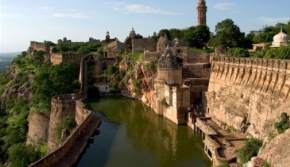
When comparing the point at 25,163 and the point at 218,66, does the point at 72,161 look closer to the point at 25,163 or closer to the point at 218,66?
the point at 25,163

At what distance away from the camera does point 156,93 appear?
45688mm

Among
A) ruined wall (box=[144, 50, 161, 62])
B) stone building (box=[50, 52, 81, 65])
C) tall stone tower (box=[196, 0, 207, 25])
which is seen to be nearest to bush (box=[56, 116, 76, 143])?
ruined wall (box=[144, 50, 161, 62])

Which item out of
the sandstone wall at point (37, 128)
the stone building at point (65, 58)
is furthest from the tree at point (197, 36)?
the sandstone wall at point (37, 128)

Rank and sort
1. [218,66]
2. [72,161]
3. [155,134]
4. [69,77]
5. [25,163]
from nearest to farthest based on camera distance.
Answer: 1. [72,161]
2. [25,163]
3. [155,134]
4. [218,66]
5. [69,77]

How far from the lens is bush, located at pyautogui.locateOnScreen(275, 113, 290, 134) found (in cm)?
2380

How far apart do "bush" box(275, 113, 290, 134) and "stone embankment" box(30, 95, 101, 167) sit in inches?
522

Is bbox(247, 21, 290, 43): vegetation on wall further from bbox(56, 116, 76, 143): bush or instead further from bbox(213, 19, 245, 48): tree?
bbox(56, 116, 76, 143): bush

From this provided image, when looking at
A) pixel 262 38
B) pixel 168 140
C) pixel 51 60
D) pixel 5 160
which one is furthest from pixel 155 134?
pixel 51 60

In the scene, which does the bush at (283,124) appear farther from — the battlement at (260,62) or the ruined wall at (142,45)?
the ruined wall at (142,45)

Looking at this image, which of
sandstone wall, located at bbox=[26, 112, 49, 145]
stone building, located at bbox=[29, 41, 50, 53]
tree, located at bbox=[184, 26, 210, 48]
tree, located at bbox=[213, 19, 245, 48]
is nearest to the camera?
sandstone wall, located at bbox=[26, 112, 49, 145]

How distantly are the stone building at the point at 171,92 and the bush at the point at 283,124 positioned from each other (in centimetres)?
1445

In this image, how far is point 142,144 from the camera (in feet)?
108

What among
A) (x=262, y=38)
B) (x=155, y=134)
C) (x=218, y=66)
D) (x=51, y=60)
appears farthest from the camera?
(x=51, y=60)

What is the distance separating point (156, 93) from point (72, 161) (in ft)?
65.8
